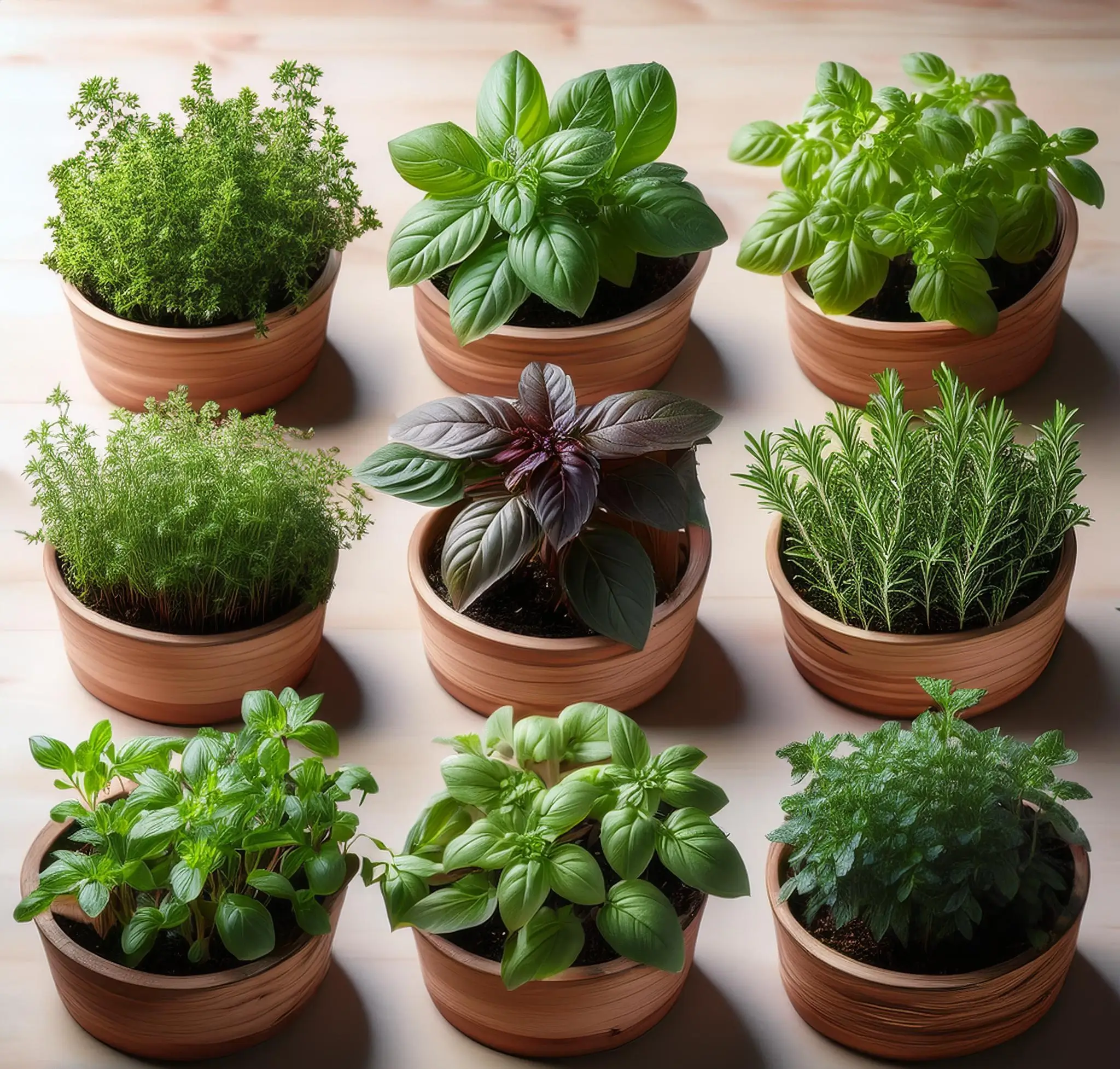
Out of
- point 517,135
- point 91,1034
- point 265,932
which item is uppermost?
point 517,135

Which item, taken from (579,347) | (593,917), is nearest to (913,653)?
(593,917)

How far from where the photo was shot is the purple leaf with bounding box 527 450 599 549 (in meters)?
1.76

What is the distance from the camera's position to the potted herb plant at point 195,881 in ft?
4.90

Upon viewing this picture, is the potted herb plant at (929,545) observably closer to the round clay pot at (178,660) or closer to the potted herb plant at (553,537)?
the potted herb plant at (553,537)

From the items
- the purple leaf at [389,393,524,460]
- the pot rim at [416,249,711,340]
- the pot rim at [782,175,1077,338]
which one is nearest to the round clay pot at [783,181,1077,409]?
the pot rim at [782,175,1077,338]

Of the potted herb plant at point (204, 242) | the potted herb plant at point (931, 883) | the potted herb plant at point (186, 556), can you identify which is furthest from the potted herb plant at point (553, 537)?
the potted herb plant at point (204, 242)

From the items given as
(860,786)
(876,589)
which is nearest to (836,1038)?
(860,786)

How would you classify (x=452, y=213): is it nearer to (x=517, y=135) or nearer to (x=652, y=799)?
(x=517, y=135)

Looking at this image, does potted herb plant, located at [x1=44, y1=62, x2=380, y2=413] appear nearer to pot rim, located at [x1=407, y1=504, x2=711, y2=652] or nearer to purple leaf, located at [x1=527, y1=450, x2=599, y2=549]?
pot rim, located at [x1=407, y1=504, x2=711, y2=652]

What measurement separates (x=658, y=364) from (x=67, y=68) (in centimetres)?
135

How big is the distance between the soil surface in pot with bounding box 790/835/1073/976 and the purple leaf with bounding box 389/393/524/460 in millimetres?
632

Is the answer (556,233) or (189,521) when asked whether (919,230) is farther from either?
(189,521)

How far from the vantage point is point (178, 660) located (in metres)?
1.86

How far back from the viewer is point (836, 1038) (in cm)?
165
